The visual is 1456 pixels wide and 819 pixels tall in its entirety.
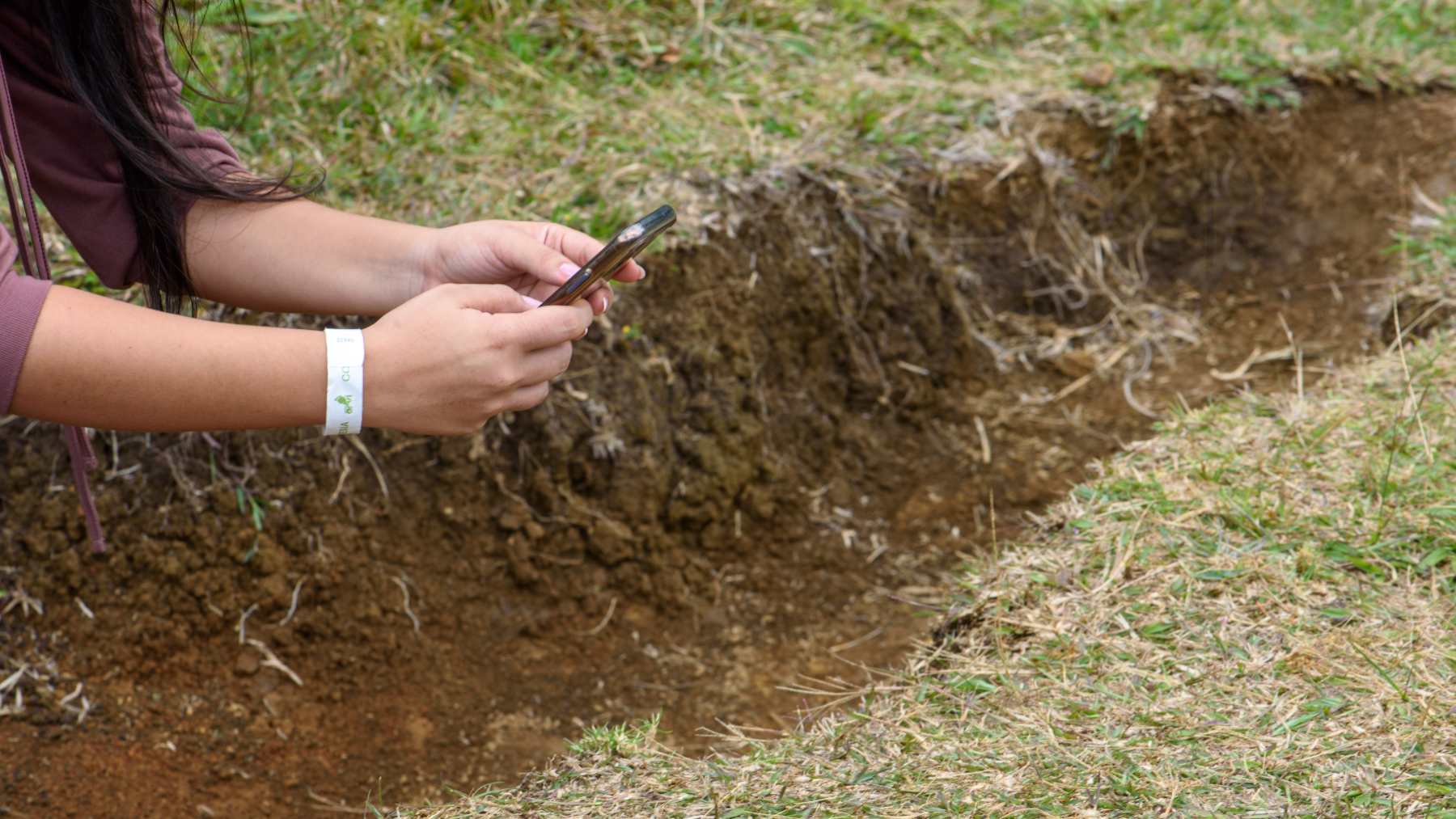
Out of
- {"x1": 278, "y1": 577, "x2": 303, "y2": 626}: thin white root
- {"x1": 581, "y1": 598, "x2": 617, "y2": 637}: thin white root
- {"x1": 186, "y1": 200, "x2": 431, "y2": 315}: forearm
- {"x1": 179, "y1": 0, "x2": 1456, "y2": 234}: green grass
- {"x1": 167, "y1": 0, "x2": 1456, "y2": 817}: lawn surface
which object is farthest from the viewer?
{"x1": 179, "y1": 0, "x2": 1456, "y2": 234}: green grass

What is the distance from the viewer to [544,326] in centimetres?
167

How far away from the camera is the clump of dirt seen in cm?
257

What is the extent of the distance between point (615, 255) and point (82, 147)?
2.68 ft

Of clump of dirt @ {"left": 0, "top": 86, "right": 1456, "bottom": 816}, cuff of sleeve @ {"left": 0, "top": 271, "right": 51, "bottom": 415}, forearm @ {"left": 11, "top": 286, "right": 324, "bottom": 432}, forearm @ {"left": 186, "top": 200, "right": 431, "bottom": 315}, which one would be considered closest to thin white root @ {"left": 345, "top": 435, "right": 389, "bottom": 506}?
clump of dirt @ {"left": 0, "top": 86, "right": 1456, "bottom": 816}

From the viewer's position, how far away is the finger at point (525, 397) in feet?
5.60

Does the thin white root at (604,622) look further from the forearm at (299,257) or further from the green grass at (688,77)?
the forearm at (299,257)

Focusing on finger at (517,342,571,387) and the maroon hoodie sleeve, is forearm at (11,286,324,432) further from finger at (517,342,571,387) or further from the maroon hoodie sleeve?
the maroon hoodie sleeve

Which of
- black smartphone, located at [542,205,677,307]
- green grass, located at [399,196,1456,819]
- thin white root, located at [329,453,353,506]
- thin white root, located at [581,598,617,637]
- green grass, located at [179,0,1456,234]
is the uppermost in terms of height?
black smartphone, located at [542,205,677,307]

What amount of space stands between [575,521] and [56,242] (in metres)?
1.35

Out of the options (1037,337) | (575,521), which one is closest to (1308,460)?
(1037,337)

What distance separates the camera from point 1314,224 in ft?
13.5

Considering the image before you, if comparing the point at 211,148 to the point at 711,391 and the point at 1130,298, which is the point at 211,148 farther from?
the point at 1130,298

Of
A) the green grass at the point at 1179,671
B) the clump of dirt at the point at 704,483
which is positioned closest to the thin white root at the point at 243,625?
the clump of dirt at the point at 704,483

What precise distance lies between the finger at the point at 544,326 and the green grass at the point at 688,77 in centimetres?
140
